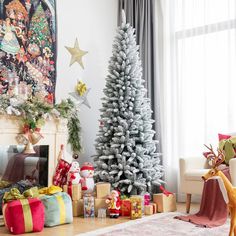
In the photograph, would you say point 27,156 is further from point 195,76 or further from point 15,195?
point 195,76

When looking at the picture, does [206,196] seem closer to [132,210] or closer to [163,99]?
[132,210]

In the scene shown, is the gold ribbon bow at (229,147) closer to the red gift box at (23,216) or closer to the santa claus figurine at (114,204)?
the santa claus figurine at (114,204)

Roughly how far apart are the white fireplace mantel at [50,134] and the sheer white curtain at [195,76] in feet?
4.71

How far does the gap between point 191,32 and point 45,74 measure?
191 centimetres

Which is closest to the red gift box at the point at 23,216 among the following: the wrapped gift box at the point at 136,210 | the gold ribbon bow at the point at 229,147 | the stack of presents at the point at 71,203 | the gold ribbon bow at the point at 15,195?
the stack of presents at the point at 71,203

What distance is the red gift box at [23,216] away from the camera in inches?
120

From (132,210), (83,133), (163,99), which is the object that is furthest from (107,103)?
(132,210)

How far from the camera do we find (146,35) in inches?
199

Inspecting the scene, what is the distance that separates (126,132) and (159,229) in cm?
130

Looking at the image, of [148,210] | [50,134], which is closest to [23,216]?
[50,134]

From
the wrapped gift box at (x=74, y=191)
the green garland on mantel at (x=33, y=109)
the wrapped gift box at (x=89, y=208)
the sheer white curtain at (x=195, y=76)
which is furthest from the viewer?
the sheer white curtain at (x=195, y=76)

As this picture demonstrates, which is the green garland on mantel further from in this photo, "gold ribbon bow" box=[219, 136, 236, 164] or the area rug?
"gold ribbon bow" box=[219, 136, 236, 164]

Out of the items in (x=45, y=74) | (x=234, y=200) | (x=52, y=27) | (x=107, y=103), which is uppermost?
(x=52, y=27)

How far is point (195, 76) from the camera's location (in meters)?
4.77
